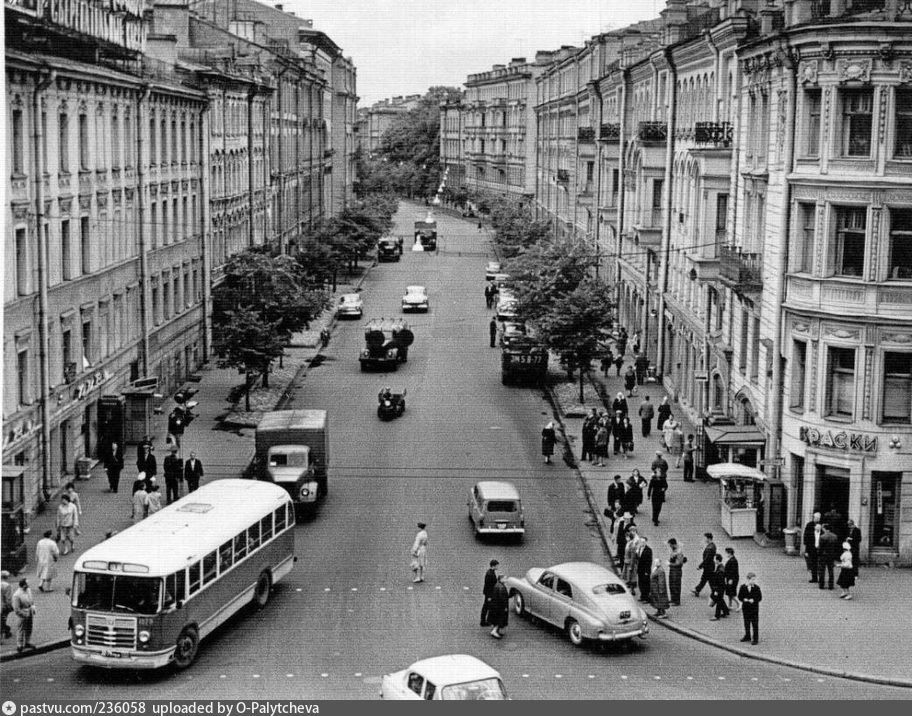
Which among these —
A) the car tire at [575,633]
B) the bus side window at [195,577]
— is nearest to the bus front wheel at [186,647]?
the bus side window at [195,577]

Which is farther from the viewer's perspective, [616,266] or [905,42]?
[616,266]

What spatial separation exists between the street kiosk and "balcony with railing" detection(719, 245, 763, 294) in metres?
5.24

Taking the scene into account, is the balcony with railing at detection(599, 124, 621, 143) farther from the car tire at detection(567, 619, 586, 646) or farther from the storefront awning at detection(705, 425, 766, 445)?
the car tire at detection(567, 619, 586, 646)

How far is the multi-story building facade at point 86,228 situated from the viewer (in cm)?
3606

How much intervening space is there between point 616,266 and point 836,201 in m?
42.2

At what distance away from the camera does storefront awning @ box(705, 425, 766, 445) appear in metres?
37.4

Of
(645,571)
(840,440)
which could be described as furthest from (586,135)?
(645,571)

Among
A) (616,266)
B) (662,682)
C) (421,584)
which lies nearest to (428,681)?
(662,682)

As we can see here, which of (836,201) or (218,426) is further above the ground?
(836,201)

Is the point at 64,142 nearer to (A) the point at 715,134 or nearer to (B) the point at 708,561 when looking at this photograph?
(A) the point at 715,134

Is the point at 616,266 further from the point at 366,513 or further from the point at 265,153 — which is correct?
the point at 366,513

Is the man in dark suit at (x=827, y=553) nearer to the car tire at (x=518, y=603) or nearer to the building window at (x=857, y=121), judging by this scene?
the car tire at (x=518, y=603)

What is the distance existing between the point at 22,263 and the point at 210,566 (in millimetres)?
13779

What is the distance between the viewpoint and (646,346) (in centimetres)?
6431
